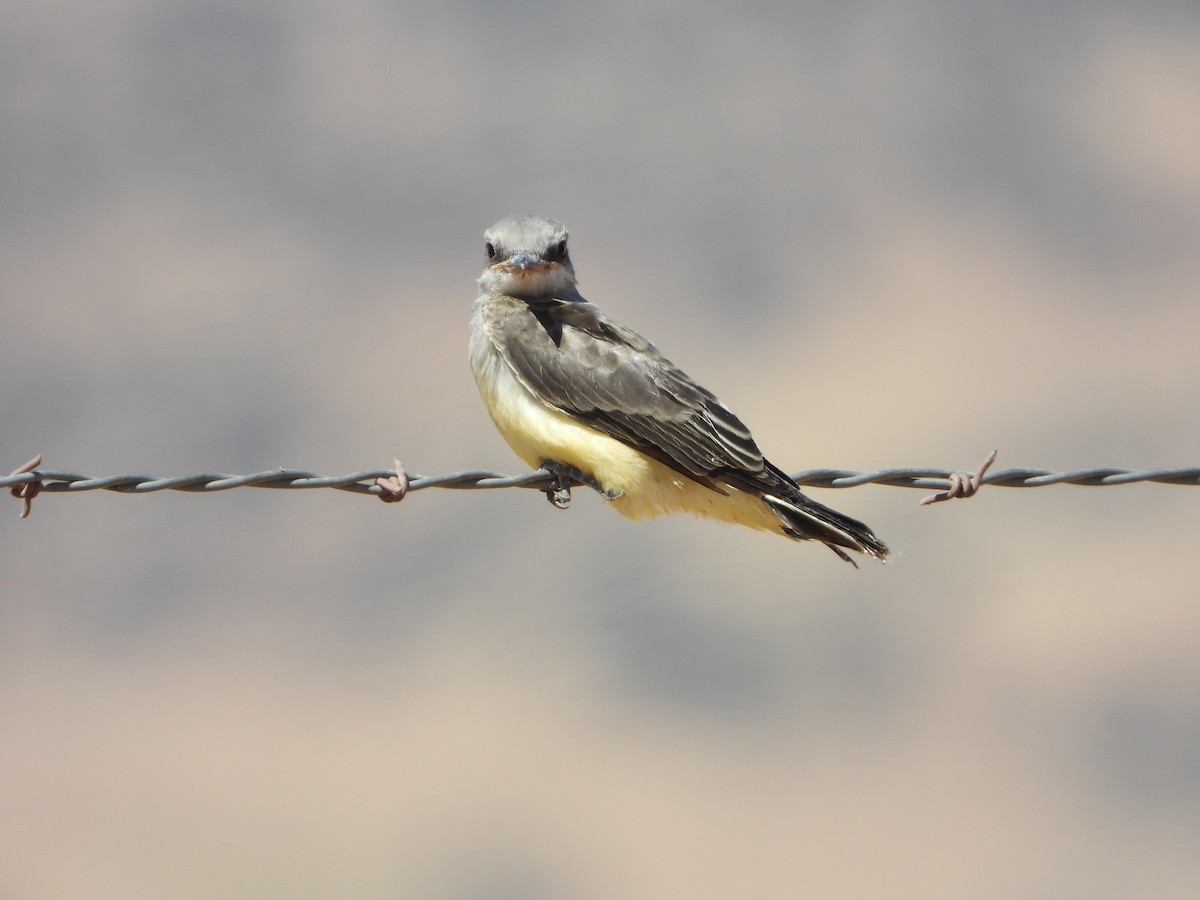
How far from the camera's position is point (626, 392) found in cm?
795

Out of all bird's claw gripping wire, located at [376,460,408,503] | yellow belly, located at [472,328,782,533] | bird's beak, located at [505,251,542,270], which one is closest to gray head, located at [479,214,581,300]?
bird's beak, located at [505,251,542,270]

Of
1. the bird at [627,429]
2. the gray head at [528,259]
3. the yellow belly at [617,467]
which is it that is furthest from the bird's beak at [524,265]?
the yellow belly at [617,467]

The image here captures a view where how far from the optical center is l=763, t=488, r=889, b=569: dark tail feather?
7215 millimetres

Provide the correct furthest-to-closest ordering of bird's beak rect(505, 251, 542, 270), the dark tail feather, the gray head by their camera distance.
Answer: the gray head → bird's beak rect(505, 251, 542, 270) → the dark tail feather

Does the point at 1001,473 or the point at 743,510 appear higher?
the point at 743,510

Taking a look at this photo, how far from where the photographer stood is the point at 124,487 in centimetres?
632

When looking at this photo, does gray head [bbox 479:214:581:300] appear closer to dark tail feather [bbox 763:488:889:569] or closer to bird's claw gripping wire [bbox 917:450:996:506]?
dark tail feather [bbox 763:488:889:569]

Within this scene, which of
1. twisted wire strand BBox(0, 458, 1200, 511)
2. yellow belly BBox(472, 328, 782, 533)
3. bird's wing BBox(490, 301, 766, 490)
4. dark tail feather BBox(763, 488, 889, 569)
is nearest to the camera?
twisted wire strand BBox(0, 458, 1200, 511)

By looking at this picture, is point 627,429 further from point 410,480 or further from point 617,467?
point 410,480

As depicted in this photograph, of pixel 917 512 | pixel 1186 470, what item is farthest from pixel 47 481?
pixel 917 512

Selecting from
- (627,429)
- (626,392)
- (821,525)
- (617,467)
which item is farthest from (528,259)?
(821,525)

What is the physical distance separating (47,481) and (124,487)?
1.11 feet

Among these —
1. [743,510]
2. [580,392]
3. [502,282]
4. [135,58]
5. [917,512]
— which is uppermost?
[135,58]

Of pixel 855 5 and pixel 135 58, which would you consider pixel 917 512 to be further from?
pixel 135 58
